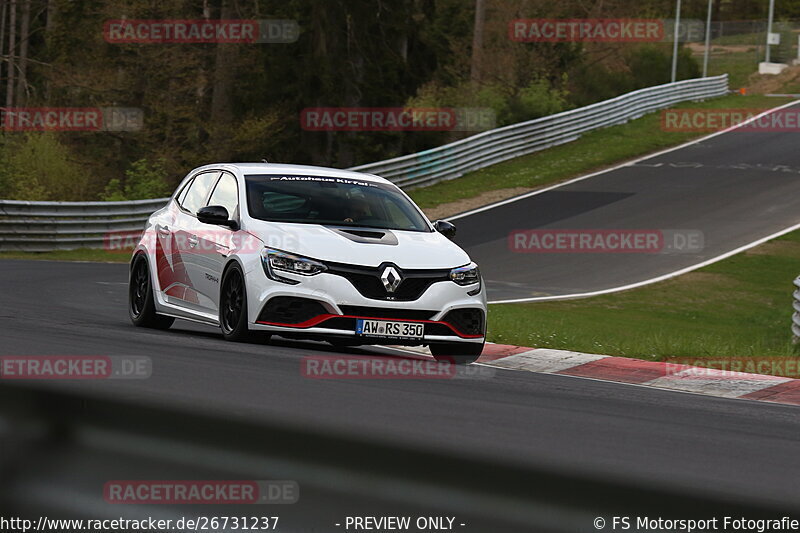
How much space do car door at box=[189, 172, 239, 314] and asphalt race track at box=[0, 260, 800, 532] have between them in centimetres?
42

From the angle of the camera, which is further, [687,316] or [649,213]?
[649,213]

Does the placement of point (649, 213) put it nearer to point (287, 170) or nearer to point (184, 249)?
point (287, 170)

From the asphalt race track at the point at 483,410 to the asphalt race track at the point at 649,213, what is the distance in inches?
422

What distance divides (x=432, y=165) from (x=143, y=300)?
75.4 feet

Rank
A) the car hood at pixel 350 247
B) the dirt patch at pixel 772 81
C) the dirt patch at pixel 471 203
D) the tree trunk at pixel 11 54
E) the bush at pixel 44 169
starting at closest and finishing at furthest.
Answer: the car hood at pixel 350 247, the dirt patch at pixel 471 203, the bush at pixel 44 169, the tree trunk at pixel 11 54, the dirt patch at pixel 772 81

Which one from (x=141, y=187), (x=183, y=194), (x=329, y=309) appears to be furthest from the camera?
Answer: (x=141, y=187)

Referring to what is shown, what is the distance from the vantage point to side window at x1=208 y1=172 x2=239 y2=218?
11.0 m

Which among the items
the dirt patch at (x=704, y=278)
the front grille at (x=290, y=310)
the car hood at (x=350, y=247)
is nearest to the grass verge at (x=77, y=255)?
the dirt patch at (x=704, y=278)

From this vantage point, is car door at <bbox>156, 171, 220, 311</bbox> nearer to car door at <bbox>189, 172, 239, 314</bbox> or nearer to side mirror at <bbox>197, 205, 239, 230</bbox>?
car door at <bbox>189, 172, 239, 314</bbox>

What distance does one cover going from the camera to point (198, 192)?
11898mm

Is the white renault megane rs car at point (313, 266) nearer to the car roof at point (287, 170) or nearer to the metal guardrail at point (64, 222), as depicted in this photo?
the car roof at point (287, 170)

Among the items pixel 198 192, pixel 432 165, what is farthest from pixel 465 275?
pixel 432 165

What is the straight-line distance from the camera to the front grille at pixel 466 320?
10172mm

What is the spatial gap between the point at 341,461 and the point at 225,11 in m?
48.1
